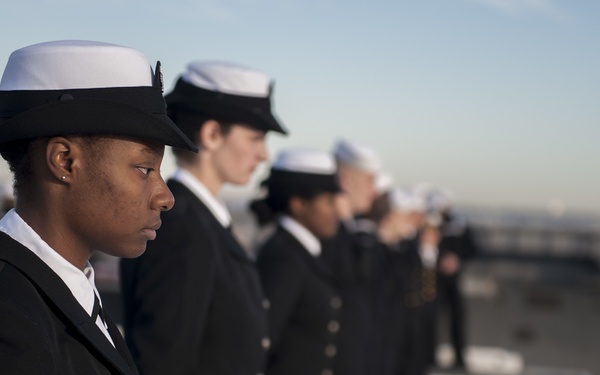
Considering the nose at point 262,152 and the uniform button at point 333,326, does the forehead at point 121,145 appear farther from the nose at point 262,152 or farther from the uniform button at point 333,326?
the uniform button at point 333,326

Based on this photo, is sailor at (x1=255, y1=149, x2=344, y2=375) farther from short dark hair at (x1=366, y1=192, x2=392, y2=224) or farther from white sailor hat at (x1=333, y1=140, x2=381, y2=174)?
short dark hair at (x1=366, y1=192, x2=392, y2=224)

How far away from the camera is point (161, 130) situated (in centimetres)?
200

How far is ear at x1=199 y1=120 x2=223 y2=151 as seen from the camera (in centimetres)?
362

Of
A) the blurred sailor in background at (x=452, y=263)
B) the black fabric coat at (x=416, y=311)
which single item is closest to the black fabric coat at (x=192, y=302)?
the black fabric coat at (x=416, y=311)

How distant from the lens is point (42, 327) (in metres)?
1.76

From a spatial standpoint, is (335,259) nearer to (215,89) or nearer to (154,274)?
(215,89)

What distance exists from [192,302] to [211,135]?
0.70m

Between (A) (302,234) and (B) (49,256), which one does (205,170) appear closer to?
(B) (49,256)

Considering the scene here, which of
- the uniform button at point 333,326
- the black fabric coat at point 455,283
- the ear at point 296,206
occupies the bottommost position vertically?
the black fabric coat at point 455,283

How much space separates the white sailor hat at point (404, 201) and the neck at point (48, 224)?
7791 mm

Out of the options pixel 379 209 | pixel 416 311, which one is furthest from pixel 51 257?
pixel 416 311

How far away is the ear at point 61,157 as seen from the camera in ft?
6.25

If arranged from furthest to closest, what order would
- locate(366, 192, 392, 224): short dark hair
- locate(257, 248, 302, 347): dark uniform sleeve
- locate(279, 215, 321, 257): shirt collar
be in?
1. locate(366, 192, 392, 224): short dark hair
2. locate(279, 215, 321, 257): shirt collar
3. locate(257, 248, 302, 347): dark uniform sleeve

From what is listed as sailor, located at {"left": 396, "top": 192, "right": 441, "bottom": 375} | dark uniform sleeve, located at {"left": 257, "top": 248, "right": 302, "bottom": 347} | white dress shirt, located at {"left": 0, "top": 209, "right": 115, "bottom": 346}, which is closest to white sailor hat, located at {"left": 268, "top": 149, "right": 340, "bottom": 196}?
dark uniform sleeve, located at {"left": 257, "top": 248, "right": 302, "bottom": 347}
